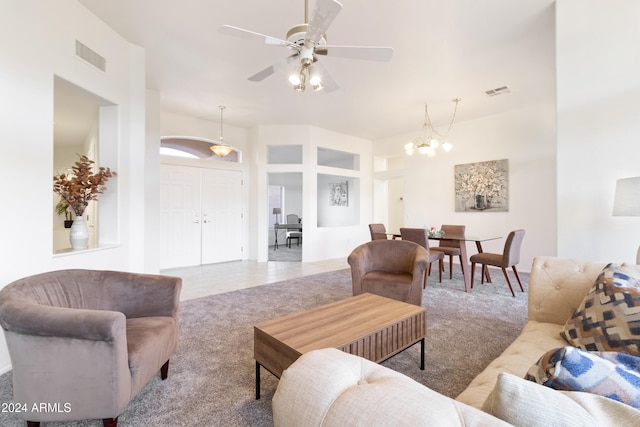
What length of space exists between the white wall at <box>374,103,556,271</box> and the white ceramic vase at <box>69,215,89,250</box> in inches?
240

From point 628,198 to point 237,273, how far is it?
4958 millimetres

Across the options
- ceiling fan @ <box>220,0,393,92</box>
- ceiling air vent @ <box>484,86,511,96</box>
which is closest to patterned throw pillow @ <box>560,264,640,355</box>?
ceiling fan @ <box>220,0,393,92</box>

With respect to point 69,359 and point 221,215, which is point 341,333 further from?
point 221,215

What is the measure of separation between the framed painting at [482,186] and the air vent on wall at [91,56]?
6081mm

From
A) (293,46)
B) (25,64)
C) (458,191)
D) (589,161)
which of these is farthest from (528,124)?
(25,64)

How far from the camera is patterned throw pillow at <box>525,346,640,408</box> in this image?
572 mm

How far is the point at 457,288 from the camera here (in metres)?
4.09

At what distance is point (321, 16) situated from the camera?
1.76m

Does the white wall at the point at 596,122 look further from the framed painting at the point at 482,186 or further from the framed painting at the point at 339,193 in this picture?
the framed painting at the point at 339,193

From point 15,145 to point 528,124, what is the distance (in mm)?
6849

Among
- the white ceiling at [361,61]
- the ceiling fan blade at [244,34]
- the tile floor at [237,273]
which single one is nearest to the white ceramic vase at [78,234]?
the tile floor at [237,273]

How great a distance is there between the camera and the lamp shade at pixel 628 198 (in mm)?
1765

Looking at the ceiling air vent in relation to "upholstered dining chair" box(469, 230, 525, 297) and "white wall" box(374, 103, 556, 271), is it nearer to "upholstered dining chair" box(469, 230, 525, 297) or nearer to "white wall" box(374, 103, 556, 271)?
"white wall" box(374, 103, 556, 271)

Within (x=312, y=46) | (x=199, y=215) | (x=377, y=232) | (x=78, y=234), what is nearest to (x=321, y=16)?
(x=312, y=46)
